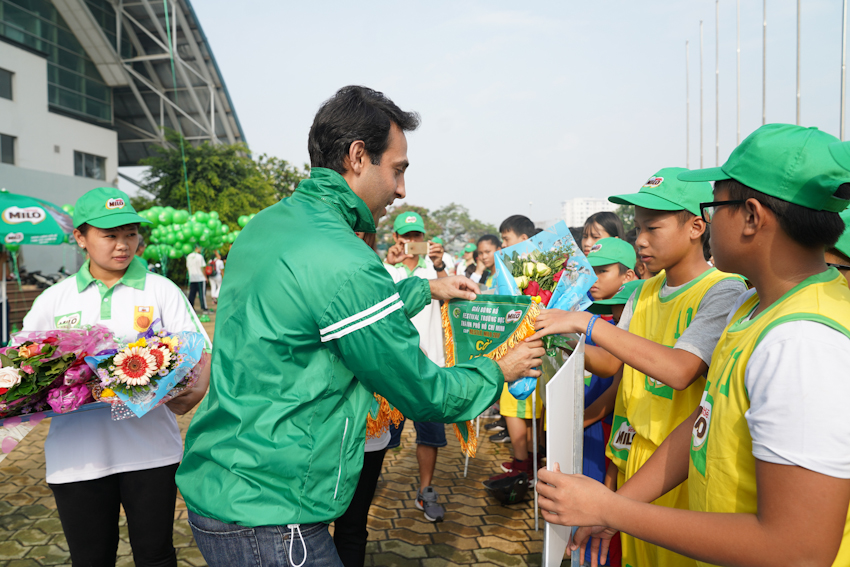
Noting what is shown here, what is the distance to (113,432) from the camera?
2494 mm

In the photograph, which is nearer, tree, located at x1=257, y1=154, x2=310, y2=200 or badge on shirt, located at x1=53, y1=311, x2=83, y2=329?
badge on shirt, located at x1=53, y1=311, x2=83, y2=329

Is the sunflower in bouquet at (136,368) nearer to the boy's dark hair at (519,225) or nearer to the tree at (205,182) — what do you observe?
the boy's dark hair at (519,225)

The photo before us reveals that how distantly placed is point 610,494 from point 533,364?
0.59 m

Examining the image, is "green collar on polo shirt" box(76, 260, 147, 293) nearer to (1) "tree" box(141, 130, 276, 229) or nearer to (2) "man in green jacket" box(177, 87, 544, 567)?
(2) "man in green jacket" box(177, 87, 544, 567)

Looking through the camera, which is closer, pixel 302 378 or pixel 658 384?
pixel 302 378

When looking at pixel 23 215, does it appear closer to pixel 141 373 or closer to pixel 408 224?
pixel 408 224

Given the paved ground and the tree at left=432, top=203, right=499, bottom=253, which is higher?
the tree at left=432, top=203, right=499, bottom=253

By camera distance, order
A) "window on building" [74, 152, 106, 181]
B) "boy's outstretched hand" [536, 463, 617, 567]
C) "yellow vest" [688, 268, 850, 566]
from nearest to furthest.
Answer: "yellow vest" [688, 268, 850, 566], "boy's outstretched hand" [536, 463, 617, 567], "window on building" [74, 152, 106, 181]

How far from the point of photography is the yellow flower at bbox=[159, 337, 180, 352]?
2441 millimetres

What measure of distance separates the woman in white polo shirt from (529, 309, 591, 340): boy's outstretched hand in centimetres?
163

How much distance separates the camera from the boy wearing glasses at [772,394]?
1.01 m

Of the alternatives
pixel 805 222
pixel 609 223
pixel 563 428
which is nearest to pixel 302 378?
pixel 563 428

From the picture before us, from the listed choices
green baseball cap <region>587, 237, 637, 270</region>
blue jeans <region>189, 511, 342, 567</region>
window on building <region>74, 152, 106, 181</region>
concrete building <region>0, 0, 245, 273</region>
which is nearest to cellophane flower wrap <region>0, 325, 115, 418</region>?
blue jeans <region>189, 511, 342, 567</region>

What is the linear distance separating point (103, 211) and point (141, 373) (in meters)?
0.96
